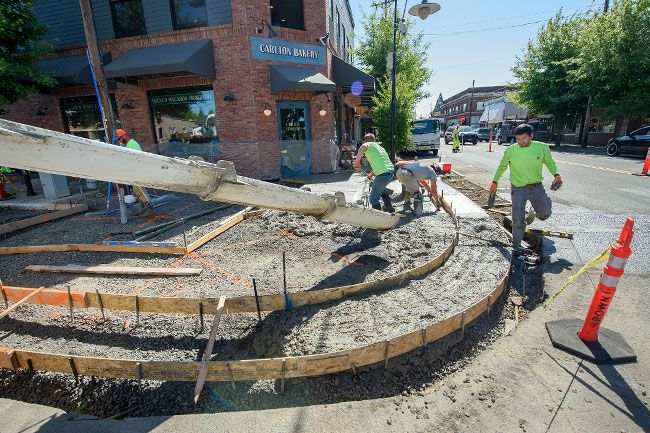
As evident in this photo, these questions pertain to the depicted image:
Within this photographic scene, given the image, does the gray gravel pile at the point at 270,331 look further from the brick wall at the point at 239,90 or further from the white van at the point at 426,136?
the white van at the point at 426,136

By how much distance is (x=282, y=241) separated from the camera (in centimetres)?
597

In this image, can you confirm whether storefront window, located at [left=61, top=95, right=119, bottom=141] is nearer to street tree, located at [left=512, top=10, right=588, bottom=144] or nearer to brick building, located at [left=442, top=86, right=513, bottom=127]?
street tree, located at [left=512, top=10, right=588, bottom=144]

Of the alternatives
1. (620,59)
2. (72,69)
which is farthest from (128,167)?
(620,59)

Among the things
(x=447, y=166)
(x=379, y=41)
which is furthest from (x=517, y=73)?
(x=447, y=166)

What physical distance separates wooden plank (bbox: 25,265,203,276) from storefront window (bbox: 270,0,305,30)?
10.0 metres

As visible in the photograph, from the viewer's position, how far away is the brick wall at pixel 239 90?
10.6m

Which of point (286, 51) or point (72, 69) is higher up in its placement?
point (286, 51)

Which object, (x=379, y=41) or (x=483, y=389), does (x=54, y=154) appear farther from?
(x=379, y=41)

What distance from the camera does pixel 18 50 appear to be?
10.1 metres

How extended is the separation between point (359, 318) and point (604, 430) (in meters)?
2.06

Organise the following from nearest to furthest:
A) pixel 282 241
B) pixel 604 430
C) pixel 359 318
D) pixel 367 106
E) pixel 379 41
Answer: pixel 604 430, pixel 359 318, pixel 282 241, pixel 367 106, pixel 379 41

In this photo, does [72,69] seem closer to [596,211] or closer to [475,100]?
[596,211]

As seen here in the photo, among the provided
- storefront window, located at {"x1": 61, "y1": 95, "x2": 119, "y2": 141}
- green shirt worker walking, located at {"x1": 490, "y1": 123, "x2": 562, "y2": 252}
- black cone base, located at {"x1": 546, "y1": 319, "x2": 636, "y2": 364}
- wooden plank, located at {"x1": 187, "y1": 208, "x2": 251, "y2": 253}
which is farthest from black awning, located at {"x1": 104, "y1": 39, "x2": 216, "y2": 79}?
black cone base, located at {"x1": 546, "y1": 319, "x2": 636, "y2": 364}

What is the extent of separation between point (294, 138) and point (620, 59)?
21.2 m
